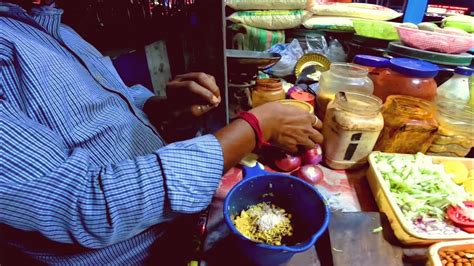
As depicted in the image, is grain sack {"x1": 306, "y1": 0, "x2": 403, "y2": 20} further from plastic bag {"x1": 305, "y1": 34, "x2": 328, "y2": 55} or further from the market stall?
the market stall

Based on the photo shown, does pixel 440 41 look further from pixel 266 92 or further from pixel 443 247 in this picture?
pixel 443 247

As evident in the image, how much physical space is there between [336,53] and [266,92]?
3.39 feet

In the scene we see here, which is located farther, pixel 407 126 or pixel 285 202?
pixel 407 126

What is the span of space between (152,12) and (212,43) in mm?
1530

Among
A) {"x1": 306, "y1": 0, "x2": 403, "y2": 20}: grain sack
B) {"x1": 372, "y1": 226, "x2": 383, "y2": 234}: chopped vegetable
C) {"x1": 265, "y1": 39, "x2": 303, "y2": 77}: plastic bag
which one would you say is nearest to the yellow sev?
{"x1": 372, "y1": 226, "x2": 383, "y2": 234}: chopped vegetable

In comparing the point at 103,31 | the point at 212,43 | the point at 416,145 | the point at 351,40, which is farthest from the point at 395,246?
the point at 103,31

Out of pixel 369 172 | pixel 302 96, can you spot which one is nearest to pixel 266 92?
pixel 302 96

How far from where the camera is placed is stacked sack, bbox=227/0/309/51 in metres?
2.17

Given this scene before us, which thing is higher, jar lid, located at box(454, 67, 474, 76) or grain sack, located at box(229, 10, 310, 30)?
grain sack, located at box(229, 10, 310, 30)

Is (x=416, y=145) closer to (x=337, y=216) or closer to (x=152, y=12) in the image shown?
(x=337, y=216)

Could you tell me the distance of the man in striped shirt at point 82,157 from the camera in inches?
23.1

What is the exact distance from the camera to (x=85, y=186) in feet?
2.00

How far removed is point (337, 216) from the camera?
85 centimetres

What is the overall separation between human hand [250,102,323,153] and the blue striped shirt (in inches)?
8.6
